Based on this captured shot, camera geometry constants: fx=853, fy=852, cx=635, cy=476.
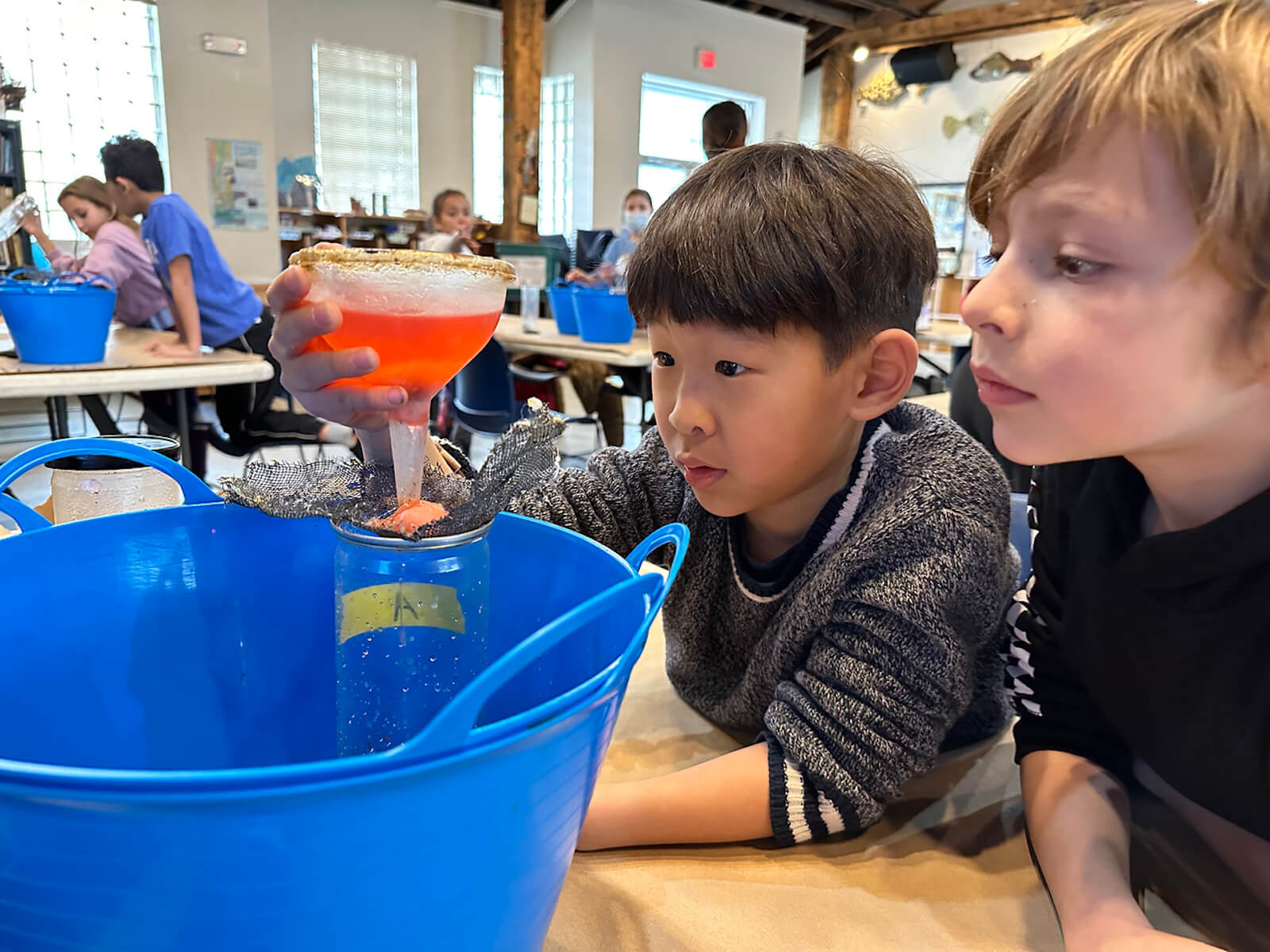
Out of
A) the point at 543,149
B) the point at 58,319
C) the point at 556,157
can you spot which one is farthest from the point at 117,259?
the point at 543,149

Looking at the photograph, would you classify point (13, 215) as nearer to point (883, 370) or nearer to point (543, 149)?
point (883, 370)

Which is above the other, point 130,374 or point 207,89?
point 207,89

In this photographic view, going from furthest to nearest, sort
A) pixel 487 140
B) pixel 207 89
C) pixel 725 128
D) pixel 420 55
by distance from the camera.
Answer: pixel 487 140 < pixel 420 55 < pixel 207 89 < pixel 725 128

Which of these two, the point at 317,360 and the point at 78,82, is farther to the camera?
the point at 78,82

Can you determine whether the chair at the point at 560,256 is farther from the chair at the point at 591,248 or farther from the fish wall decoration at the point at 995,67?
the fish wall decoration at the point at 995,67

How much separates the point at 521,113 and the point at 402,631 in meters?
6.81

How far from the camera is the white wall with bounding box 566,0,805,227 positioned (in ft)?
26.1

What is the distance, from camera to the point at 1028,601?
2.29ft

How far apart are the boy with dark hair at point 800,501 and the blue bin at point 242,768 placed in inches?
5.3

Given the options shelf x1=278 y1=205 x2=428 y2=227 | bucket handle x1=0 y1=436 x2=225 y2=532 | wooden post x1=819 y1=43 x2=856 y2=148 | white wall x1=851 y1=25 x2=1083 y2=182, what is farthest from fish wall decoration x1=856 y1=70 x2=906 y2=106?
bucket handle x1=0 y1=436 x2=225 y2=532

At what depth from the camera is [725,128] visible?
1.35 meters

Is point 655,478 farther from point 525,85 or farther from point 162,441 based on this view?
point 525,85

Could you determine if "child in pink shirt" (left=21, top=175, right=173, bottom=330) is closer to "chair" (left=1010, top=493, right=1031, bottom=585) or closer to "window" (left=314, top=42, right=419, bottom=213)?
"chair" (left=1010, top=493, right=1031, bottom=585)

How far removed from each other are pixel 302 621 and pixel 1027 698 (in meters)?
0.56
